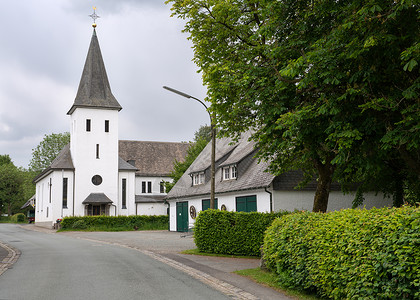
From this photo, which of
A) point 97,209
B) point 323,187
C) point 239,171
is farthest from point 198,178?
point 323,187

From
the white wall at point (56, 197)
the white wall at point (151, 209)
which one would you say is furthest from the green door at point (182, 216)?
the white wall at point (151, 209)

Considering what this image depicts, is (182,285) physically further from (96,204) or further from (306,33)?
(96,204)

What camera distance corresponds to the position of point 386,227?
274 inches

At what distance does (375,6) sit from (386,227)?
546 centimetres

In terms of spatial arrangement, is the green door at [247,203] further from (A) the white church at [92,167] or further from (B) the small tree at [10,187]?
(B) the small tree at [10,187]

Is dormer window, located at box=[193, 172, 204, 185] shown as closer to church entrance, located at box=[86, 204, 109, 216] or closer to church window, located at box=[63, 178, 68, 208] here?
church entrance, located at box=[86, 204, 109, 216]

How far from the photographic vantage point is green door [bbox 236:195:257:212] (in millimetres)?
26531

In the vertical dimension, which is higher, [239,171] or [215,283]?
[239,171]

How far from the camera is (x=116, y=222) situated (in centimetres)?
4491

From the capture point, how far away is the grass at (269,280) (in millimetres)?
9433

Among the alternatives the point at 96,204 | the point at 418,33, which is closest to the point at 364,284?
the point at 418,33

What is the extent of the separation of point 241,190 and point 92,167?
2998 centimetres

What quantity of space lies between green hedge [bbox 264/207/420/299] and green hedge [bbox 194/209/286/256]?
6340 mm

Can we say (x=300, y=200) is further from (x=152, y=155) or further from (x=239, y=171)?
(x=152, y=155)
